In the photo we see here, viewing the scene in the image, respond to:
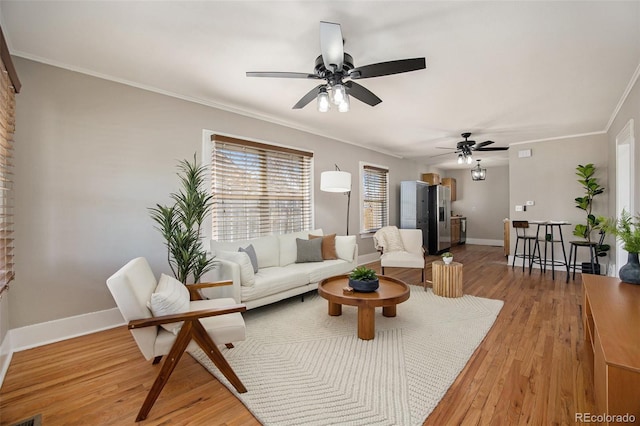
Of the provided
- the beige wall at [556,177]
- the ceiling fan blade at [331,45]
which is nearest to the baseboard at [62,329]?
the ceiling fan blade at [331,45]

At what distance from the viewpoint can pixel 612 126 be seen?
461 centimetres

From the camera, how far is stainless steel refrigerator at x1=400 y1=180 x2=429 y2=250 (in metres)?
7.27

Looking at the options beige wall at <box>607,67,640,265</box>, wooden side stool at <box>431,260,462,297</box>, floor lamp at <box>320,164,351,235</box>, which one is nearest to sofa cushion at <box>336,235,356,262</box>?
floor lamp at <box>320,164,351,235</box>

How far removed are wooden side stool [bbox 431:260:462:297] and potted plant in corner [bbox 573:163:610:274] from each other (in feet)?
9.50

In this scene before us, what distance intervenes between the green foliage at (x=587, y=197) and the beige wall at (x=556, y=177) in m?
0.10

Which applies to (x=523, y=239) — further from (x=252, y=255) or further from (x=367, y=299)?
(x=252, y=255)

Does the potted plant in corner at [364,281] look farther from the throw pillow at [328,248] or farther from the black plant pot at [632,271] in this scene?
the black plant pot at [632,271]

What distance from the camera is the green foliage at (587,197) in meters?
5.01

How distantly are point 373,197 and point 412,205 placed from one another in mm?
1239

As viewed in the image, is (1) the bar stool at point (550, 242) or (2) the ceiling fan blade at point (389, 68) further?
(1) the bar stool at point (550, 242)

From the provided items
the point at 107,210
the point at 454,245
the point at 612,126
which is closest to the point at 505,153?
the point at 612,126

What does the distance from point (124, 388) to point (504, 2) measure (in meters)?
3.72

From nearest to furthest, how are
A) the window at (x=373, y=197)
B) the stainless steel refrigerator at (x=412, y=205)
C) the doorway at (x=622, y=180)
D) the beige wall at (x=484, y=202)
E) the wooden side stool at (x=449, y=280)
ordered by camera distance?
the wooden side stool at (x=449, y=280) < the doorway at (x=622, y=180) < the window at (x=373, y=197) < the stainless steel refrigerator at (x=412, y=205) < the beige wall at (x=484, y=202)

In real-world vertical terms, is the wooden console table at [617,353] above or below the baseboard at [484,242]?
above
